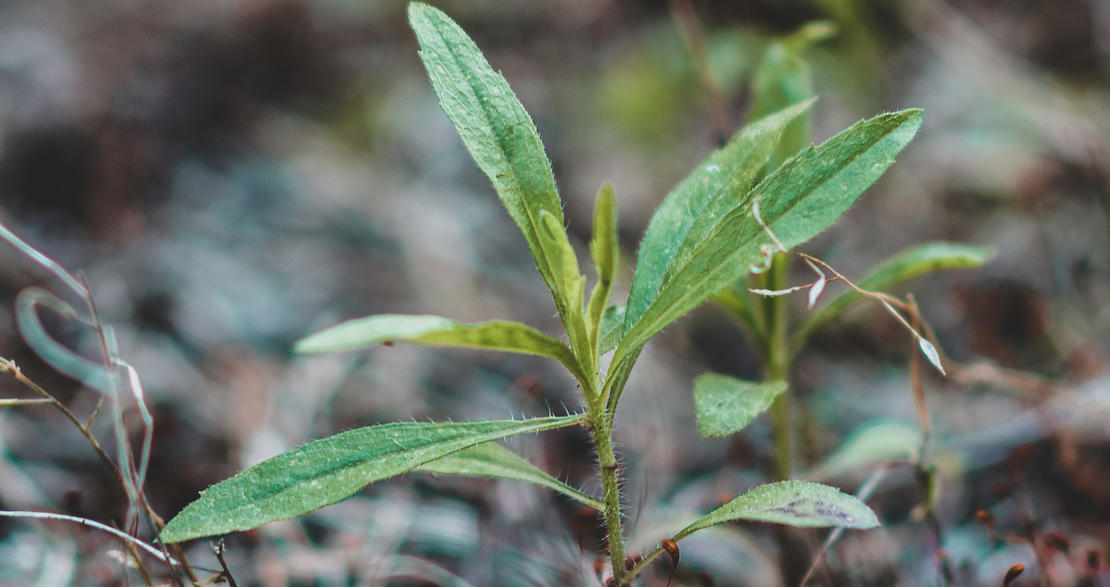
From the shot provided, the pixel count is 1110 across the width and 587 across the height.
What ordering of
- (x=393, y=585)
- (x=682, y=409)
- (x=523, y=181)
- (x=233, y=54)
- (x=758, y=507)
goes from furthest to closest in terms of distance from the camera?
1. (x=233, y=54)
2. (x=682, y=409)
3. (x=393, y=585)
4. (x=523, y=181)
5. (x=758, y=507)

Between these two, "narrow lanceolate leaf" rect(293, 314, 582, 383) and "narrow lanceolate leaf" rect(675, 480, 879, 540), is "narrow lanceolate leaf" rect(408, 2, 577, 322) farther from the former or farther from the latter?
"narrow lanceolate leaf" rect(675, 480, 879, 540)

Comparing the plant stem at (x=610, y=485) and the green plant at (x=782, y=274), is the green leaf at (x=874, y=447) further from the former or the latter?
the plant stem at (x=610, y=485)

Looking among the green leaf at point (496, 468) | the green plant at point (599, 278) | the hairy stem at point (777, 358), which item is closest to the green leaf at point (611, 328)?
the green plant at point (599, 278)

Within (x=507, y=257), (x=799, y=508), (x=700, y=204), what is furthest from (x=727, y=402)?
(x=507, y=257)

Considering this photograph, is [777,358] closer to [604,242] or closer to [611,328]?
[611,328]

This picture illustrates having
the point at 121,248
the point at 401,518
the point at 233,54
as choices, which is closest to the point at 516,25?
the point at 233,54

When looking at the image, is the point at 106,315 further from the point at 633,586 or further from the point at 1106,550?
the point at 1106,550

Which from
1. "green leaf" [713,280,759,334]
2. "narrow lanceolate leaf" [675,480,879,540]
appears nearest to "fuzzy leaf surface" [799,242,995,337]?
"green leaf" [713,280,759,334]
